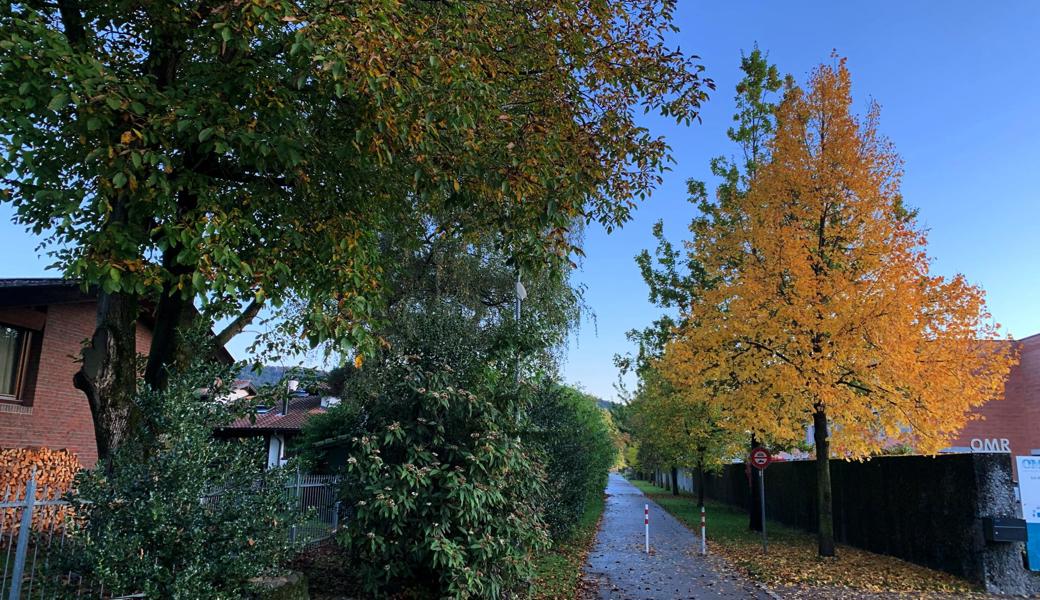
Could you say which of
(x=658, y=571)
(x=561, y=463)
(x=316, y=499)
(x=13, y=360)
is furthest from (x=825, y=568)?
(x=13, y=360)

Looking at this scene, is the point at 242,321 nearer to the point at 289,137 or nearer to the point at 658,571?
the point at 289,137

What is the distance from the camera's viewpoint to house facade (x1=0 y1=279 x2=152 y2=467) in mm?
13312

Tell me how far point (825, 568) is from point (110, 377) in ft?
40.5

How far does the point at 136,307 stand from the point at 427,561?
465cm

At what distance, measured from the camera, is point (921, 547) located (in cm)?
1291

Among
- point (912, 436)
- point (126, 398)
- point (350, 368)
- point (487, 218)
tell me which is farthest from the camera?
point (350, 368)

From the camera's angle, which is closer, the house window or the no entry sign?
the house window

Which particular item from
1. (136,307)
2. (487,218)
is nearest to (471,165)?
(487,218)

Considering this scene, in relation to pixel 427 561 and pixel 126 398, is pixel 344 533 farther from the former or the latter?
pixel 126 398

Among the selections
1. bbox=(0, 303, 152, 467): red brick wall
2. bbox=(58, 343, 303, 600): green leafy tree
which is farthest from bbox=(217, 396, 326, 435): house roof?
bbox=(58, 343, 303, 600): green leafy tree

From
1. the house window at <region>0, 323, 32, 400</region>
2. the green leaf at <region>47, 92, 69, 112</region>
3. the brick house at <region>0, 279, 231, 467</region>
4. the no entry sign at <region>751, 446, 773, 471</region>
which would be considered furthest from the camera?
the no entry sign at <region>751, 446, 773, 471</region>

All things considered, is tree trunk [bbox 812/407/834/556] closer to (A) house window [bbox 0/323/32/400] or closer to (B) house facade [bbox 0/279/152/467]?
(B) house facade [bbox 0/279/152/467]

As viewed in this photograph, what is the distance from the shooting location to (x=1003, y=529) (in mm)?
10797

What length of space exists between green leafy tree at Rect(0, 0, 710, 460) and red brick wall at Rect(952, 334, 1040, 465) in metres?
36.4
